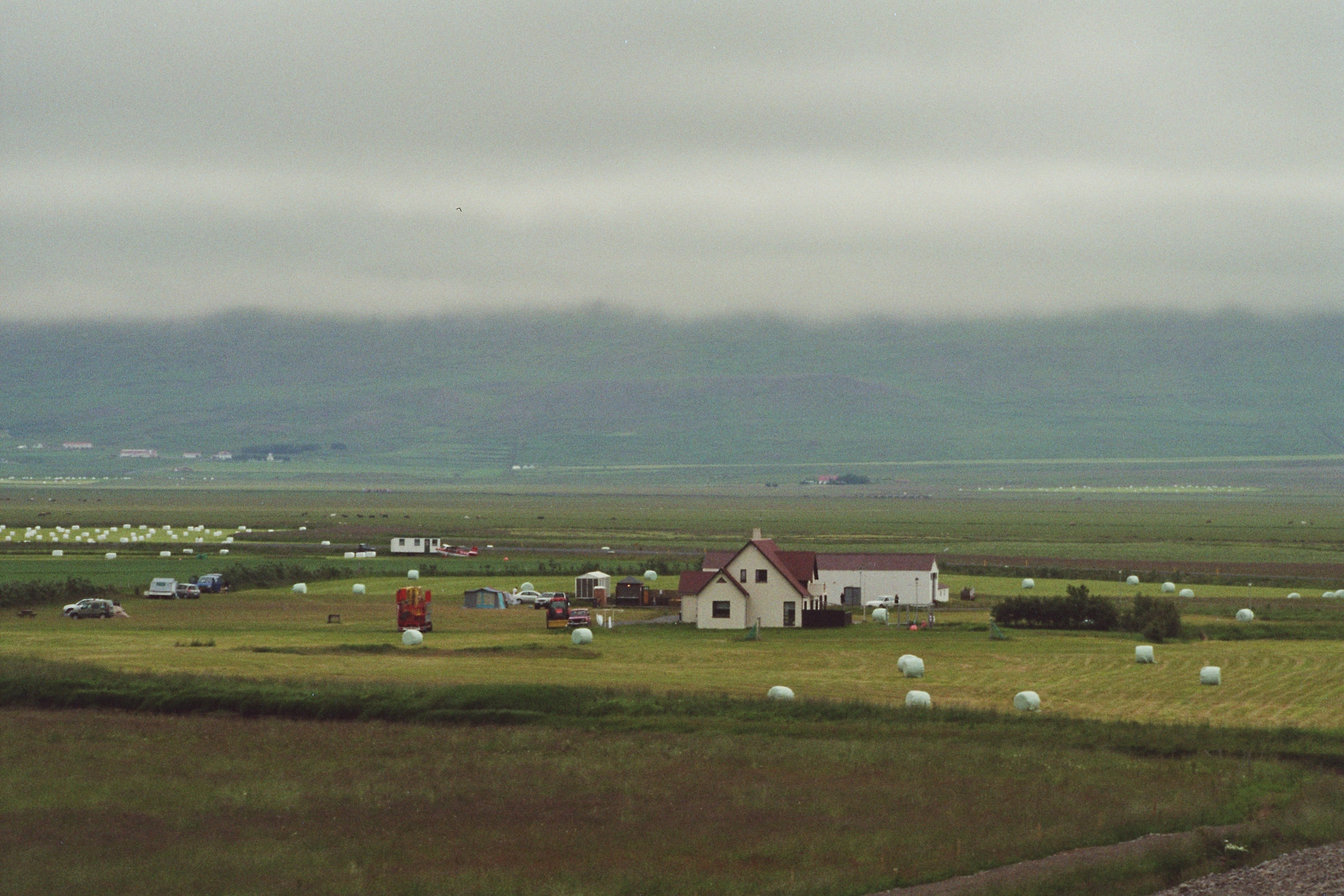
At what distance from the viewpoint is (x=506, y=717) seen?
39812mm

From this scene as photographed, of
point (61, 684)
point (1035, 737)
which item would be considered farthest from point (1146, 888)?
point (61, 684)

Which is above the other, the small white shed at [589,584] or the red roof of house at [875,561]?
the red roof of house at [875,561]

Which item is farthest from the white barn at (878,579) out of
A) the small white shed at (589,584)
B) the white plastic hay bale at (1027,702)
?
the white plastic hay bale at (1027,702)

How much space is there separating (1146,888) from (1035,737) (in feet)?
43.2

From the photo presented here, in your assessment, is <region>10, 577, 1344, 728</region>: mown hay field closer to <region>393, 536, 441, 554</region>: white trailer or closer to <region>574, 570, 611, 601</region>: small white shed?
<region>574, 570, 611, 601</region>: small white shed

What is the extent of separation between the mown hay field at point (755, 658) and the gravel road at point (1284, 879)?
51.0ft

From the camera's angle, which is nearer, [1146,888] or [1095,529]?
[1146,888]

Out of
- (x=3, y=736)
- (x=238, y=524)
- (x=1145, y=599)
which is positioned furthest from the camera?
(x=238, y=524)

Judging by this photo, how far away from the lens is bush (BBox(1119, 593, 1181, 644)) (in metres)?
62.1

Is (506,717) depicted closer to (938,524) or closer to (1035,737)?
(1035,737)

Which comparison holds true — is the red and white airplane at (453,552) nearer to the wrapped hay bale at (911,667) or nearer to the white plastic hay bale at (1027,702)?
the wrapped hay bale at (911,667)

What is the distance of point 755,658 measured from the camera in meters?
→ 54.9

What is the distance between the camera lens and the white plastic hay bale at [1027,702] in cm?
4122

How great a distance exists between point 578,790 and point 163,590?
166 feet
